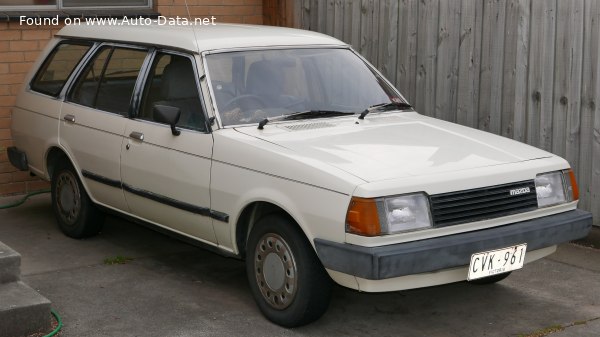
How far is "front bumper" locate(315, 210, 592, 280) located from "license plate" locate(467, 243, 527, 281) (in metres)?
0.04

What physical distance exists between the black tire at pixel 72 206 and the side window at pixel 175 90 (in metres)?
1.10

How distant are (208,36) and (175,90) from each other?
1.46 feet

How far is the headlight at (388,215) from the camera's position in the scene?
17.6 ft

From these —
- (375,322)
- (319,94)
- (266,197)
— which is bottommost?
(375,322)

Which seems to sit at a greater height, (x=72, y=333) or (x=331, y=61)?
(x=331, y=61)

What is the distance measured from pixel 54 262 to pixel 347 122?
8.12 ft

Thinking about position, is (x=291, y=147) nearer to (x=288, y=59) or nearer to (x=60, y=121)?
(x=288, y=59)

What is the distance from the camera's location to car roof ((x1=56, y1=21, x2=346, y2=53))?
6910 mm

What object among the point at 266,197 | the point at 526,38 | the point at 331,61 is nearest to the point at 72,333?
the point at 266,197

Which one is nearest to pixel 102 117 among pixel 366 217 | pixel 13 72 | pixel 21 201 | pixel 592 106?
pixel 21 201

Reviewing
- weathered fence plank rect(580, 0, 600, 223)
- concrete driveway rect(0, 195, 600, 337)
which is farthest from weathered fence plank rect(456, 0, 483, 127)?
concrete driveway rect(0, 195, 600, 337)

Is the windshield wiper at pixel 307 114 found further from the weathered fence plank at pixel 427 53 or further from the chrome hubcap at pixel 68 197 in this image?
the weathered fence plank at pixel 427 53

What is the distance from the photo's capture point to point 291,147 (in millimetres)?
6000

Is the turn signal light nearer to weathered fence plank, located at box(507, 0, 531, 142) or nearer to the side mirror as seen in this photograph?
the side mirror
